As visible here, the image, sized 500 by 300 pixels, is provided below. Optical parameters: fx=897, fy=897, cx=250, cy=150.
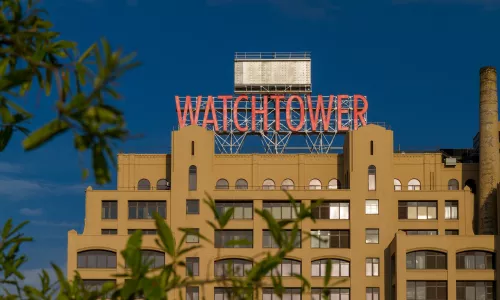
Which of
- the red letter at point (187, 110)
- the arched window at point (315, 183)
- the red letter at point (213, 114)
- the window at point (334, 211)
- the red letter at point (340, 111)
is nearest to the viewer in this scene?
the window at point (334, 211)

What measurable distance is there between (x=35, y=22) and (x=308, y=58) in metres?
93.3

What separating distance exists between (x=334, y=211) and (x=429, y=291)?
12.7 metres

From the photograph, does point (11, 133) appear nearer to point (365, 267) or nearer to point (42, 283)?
point (42, 283)

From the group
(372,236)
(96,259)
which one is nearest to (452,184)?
(372,236)

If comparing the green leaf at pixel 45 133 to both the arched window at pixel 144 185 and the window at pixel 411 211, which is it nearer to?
the window at pixel 411 211

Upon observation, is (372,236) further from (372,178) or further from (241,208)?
(241,208)

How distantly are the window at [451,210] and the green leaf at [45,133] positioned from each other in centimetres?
8574

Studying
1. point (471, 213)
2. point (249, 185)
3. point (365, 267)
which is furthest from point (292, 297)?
point (471, 213)

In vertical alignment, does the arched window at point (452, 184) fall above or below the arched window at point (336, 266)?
above

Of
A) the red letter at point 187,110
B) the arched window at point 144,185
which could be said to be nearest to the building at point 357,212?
the arched window at point 144,185

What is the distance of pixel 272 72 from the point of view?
335ft

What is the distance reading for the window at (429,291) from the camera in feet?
278

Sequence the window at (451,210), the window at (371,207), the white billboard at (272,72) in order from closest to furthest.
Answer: the window at (451,210) < the window at (371,207) < the white billboard at (272,72)

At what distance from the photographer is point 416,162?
Answer: 316ft
